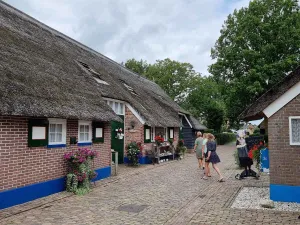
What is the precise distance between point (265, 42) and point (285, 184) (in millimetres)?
23655

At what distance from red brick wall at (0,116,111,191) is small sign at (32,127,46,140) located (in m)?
0.24

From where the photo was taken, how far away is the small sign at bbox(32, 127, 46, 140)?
7.79m

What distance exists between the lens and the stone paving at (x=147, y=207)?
20.2 feet

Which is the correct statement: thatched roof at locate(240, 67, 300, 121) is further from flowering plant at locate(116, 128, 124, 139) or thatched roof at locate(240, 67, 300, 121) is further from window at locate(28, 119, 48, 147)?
flowering plant at locate(116, 128, 124, 139)

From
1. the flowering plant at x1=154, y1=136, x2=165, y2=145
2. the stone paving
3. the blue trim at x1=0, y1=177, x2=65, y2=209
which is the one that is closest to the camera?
the stone paving

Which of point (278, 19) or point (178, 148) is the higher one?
point (278, 19)

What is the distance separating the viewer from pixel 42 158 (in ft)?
26.6

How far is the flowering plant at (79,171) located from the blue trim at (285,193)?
5276mm

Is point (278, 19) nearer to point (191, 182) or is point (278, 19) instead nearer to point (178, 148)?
point (178, 148)

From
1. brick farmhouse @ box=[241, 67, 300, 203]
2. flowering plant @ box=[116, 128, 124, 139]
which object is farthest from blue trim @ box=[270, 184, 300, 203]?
flowering plant @ box=[116, 128, 124, 139]

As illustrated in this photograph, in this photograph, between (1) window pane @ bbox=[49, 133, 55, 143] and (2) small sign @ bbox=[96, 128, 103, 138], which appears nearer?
(1) window pane @ bbox=[49, 133, 55, 143]

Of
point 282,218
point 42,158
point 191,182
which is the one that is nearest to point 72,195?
point 42,158

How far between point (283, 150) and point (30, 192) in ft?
21.5

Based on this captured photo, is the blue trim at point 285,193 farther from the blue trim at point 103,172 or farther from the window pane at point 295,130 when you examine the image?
the blue trim at point 103,172
